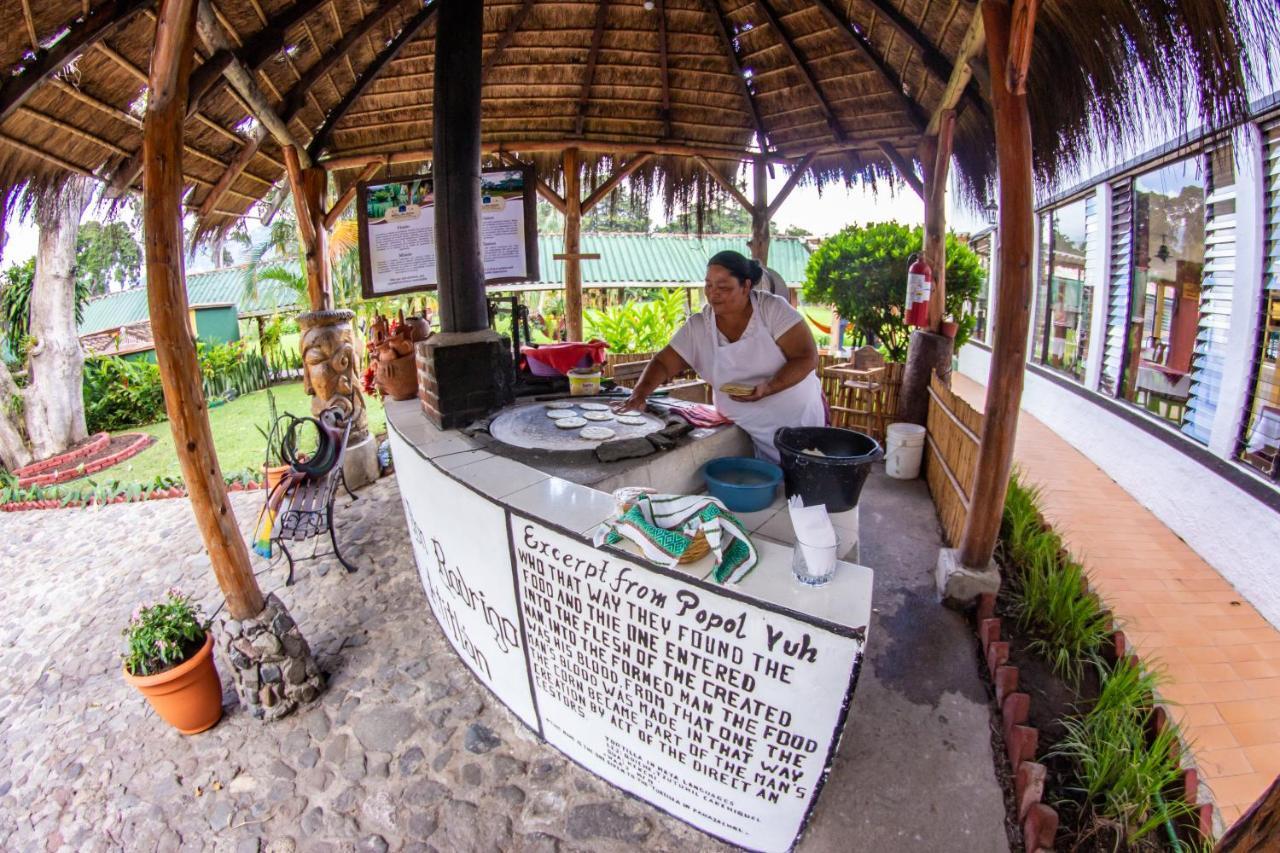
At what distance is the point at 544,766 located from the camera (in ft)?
8.21

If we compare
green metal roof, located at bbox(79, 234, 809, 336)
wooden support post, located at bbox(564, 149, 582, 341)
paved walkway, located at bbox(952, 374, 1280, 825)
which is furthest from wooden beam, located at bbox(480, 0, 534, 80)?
green metal roof, located at bbox(79, 234, 809, 336)

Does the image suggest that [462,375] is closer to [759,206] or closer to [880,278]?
[759,206]

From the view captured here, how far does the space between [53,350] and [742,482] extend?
42.0 feet

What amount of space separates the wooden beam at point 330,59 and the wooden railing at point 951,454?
499cm

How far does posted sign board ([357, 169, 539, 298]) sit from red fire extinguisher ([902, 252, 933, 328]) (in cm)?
327

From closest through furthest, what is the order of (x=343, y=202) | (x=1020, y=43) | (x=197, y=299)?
(x=1020, y=43) < (x=343, y=202) < (x=197, y=299)

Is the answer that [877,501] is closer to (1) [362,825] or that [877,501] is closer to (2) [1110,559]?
(2) [1110,559]

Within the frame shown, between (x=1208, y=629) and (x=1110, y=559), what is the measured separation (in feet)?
2.52

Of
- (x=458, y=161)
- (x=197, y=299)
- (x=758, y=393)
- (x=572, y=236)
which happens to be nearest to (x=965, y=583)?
(x=758, y=393)

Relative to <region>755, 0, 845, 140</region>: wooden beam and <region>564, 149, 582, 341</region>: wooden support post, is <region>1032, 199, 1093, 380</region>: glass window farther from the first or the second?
<region>564, 149, 582, 341</region>: wooden support post

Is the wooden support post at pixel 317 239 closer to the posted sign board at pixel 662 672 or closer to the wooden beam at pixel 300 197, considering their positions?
the wooden beam at pixel 300 197

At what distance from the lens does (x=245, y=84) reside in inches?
164

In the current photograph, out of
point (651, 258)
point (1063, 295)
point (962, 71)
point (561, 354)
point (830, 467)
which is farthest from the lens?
point (651, 258)

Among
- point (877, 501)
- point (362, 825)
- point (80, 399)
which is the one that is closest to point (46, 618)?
point (362, 825)
